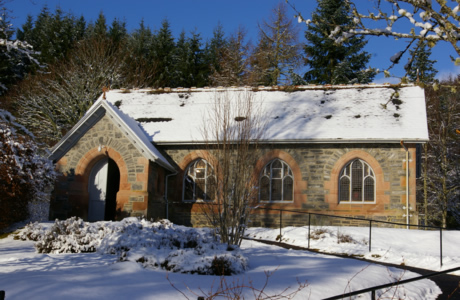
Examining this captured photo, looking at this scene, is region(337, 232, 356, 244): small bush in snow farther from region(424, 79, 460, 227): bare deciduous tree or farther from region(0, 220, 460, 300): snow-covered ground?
region(424, 79, 460, 227): bare deciduous tree

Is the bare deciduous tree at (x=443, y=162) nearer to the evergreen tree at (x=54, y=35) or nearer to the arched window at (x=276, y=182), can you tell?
the arched window at (x=276, y=182)

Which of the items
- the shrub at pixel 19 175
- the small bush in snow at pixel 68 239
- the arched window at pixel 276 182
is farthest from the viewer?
the arched window at pixel 276 182

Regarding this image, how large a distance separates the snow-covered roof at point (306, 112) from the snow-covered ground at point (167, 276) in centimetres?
624

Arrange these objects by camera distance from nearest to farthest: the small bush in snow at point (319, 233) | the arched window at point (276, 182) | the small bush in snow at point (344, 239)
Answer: the small bush in snow at point (344, 239), the small bush in snow at point (319, 233), the arched window at point (276, 182)

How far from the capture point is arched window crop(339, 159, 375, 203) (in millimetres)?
18062

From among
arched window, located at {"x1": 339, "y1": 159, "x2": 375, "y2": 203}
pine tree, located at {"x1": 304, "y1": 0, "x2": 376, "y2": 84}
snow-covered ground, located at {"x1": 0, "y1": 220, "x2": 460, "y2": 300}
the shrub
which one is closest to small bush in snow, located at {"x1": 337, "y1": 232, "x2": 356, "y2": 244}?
snow-covered ground, located at {"x1": 0, "y1": 220, "x2": 460, "y2": 300}

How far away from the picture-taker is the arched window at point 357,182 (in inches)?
711

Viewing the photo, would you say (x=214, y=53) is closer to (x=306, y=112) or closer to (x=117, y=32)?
(x=117, y=32)

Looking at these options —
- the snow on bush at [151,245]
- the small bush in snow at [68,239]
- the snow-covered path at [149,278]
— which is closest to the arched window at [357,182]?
the snow-covered path at [149,278]

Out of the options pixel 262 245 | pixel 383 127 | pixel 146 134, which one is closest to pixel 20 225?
pixel 146 134

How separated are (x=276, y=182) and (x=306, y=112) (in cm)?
337

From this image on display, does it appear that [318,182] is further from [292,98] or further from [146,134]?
[146,134]

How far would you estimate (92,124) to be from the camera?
18219 mm

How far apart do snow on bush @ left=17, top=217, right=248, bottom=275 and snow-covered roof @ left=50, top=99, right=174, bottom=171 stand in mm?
5055
